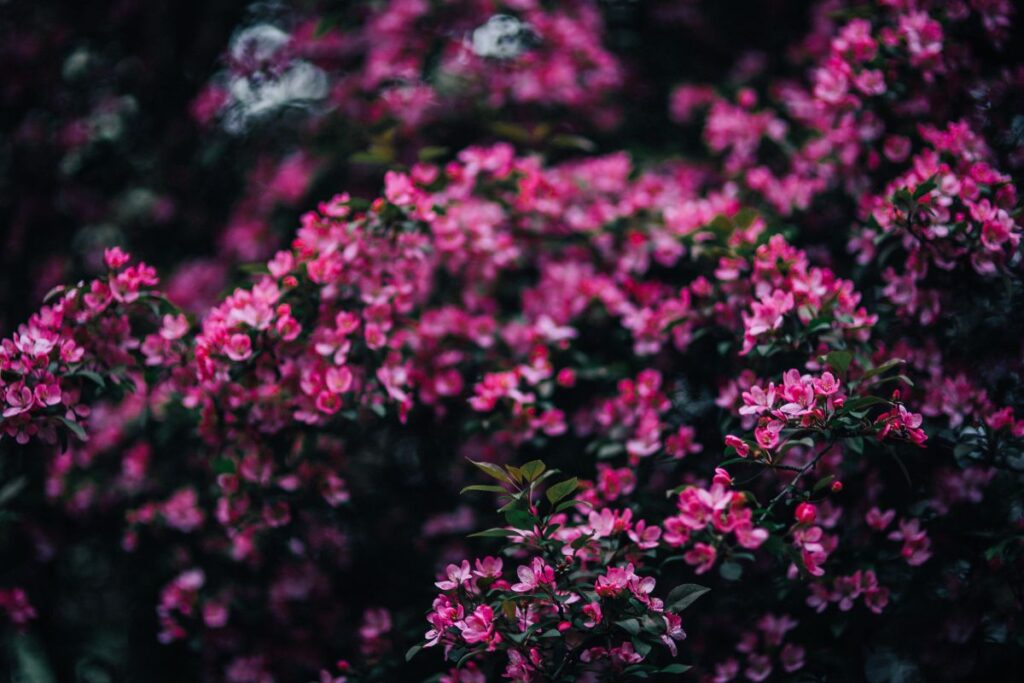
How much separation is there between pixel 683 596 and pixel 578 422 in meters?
0.67

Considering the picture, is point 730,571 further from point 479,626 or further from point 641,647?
point 479,626

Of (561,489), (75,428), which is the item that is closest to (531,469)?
(561,489)

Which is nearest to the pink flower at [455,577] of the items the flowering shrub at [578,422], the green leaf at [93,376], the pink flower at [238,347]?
the flowering shrub at [578,422]

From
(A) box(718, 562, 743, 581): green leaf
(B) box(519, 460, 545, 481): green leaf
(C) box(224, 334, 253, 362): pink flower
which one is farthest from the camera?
(C) box(224, 334, 253, 362): pink flower

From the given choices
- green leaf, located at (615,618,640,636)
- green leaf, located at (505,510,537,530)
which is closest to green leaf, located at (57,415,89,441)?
green leaf, located at (505,510,537,530)

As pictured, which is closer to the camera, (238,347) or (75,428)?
(75,428)

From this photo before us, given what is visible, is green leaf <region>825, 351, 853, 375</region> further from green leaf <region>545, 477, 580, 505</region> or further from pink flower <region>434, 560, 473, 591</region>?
pink flower <region>434, 560, 473, 591</region>

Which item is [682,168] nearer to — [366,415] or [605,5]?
[605,5]

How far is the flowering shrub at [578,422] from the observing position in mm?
1351

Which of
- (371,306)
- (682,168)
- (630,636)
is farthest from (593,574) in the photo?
(682,168)

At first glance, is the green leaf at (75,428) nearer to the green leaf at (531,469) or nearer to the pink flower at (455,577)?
the pink flower at (455,577)

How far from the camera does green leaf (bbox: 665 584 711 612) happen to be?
1239 millimetres

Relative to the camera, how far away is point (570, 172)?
2.32 metres

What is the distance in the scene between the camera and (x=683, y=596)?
127 centimetres
